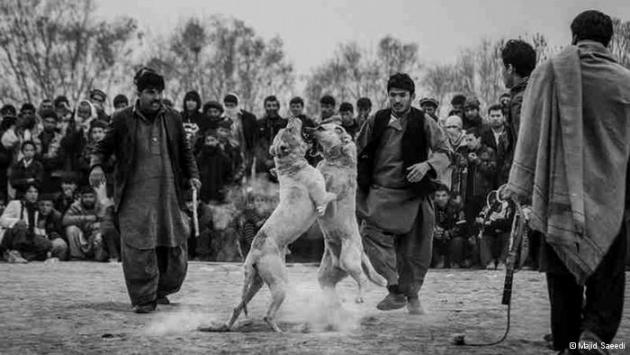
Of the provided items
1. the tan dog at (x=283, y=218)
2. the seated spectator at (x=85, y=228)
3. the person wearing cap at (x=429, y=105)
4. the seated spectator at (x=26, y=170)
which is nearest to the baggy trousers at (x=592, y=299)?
the tan dog at (x=283, y=218)

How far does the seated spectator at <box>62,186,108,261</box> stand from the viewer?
17453 mm

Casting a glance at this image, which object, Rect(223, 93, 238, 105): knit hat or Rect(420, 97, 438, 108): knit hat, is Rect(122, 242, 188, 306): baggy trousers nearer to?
Rect(420, 97, 438, 108): knit hat

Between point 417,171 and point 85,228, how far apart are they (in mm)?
8855

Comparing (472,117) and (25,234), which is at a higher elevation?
(472,117)

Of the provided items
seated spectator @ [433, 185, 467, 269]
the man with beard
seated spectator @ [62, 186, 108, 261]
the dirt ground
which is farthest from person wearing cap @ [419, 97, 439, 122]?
seated spectator @ [62, 186, 108, 261]

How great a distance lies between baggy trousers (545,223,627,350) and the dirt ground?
0.64 m

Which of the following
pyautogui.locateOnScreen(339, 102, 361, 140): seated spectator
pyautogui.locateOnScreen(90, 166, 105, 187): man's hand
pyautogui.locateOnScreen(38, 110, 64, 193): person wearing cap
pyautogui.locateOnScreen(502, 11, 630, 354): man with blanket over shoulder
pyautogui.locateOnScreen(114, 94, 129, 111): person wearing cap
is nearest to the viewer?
pyautogui.locateOnScreen(502, 11, 630, 354): man with blanket over shoulder

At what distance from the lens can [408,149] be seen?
10328 mm

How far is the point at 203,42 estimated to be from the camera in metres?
48.3

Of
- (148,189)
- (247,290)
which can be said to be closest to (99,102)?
(148,189)

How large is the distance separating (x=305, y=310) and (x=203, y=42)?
39504mm

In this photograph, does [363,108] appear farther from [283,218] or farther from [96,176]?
[283,218]

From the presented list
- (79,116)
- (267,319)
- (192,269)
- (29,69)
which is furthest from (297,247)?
(29,69)

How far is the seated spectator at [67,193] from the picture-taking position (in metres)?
17.7
